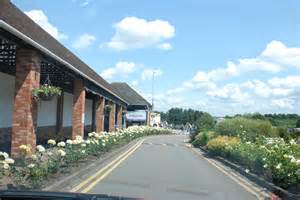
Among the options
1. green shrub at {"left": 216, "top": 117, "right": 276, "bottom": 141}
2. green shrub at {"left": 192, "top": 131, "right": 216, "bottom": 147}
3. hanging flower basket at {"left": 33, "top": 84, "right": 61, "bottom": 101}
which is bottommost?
green shrub at {"left": 192, "top": 131, "right": 216, "bottom": 147}

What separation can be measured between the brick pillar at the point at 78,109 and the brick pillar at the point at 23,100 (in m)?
11.0

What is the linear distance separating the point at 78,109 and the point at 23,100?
1147 centimetres

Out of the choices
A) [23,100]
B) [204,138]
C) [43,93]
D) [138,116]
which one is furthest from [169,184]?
[138,116]

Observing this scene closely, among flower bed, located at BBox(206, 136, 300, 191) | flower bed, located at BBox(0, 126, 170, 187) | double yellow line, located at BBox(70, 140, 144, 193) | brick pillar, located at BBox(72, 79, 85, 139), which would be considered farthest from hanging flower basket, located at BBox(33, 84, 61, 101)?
brick pillar, located at BBox(72, 79, 85, 139)

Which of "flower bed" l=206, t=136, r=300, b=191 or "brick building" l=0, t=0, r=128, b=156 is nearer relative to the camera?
"flower bed" l=206, t=136, r=300, b=191

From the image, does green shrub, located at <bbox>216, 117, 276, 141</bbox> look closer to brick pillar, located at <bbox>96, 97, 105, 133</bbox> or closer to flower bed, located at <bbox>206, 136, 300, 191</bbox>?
brick pillar, located at <bbox>96, 97, 105, 133</bbox>

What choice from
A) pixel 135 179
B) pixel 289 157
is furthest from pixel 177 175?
pixel 289 157

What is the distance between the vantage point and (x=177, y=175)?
1839 cm

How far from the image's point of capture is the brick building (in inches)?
714

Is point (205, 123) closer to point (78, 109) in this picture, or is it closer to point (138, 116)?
point (78, 109)

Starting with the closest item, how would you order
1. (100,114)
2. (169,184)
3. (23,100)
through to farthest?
(169,184), (23,100), (100,114)

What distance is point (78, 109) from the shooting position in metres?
29.8

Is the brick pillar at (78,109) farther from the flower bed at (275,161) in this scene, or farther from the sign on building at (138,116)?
the sign on building at (138,116)

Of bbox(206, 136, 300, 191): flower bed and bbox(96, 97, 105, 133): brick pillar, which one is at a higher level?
bbox(96, 97, 105, 133): brick pillar
